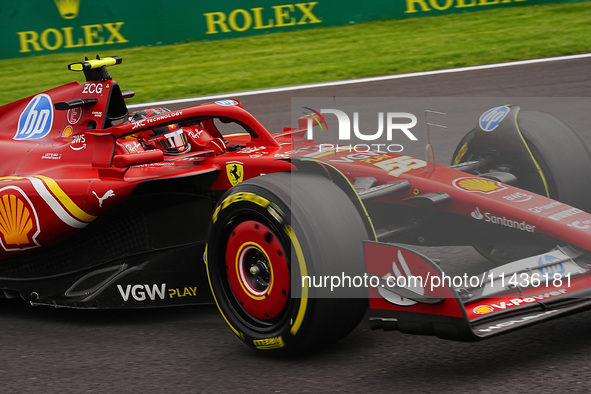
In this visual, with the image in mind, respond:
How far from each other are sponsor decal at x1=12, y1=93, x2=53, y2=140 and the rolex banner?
855cm

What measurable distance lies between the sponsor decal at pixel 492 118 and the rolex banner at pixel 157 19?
32.4 feet

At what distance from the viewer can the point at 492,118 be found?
4.95 meters

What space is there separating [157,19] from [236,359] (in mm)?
11069

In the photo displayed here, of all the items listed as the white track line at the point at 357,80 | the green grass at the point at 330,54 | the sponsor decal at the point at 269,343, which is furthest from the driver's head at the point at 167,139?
the green grass at the point at 330,54

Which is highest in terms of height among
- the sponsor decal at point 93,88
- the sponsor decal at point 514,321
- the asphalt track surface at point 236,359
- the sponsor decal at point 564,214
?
the sponsor decal at point 93,88

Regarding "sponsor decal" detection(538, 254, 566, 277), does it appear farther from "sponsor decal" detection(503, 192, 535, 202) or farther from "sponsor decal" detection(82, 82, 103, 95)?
"sponsor decal" detection(82, 82, 103, 95)

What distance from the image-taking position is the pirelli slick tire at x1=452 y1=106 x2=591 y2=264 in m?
4.64

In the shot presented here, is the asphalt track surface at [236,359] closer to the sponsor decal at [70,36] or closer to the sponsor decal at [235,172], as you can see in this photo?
the sponsor decal at [235,172]

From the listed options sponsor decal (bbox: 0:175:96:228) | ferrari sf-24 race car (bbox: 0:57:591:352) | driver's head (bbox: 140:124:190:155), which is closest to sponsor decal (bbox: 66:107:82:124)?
ferrari sf-24 race car (bbox: 0:57:591:352)

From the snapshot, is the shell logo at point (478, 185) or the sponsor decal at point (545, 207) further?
the shell logo at point (478, 185)

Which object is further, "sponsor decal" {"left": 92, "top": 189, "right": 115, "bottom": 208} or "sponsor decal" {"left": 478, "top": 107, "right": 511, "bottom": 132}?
"sponsor decal" {"left": 478, "top": 107, "right": 511, "bottom": 132}

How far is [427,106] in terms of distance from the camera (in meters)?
4.43

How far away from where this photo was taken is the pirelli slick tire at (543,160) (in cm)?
464

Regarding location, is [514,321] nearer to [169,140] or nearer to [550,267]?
[550,267]
